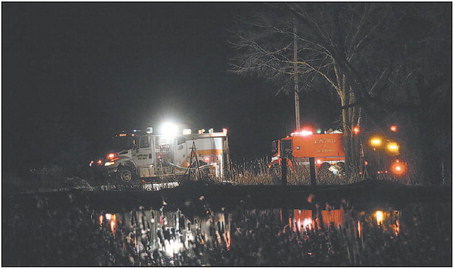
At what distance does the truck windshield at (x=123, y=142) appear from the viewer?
84.9 ft

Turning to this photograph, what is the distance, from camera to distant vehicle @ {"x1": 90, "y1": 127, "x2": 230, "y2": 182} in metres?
25.4

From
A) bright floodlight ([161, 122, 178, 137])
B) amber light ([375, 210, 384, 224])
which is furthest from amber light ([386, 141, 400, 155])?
bright floodlight ([161, 122, 178, 137])

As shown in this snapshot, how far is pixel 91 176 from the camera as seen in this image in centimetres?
2433

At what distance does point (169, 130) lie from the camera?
25719mm

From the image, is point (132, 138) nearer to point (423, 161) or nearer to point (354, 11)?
point (354, 11)

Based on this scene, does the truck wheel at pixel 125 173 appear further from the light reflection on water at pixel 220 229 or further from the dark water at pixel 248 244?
the dark water at pixel 248 244

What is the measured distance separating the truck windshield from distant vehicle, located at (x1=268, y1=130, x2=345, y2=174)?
6955 mm

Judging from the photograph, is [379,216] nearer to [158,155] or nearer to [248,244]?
[248,244]

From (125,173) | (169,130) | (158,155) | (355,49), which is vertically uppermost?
(355,49)

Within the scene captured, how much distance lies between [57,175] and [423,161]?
1395 cm

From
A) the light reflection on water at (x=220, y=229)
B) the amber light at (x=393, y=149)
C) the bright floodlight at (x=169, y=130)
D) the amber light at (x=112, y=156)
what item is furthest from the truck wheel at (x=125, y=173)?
the light reflection on water at (x=220, y=229)

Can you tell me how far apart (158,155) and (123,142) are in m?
1.67

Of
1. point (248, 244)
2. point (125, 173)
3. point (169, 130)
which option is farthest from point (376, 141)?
point (125, 173)

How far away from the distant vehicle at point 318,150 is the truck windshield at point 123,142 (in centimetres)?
695
